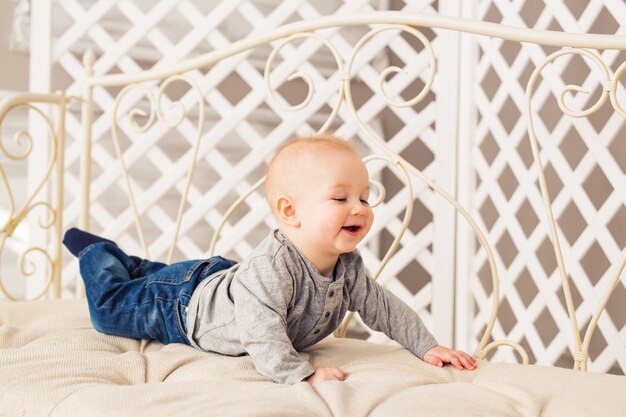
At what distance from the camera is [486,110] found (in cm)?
220

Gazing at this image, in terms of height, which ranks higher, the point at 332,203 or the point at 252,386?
the point at 332,203

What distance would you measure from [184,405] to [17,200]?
199cm

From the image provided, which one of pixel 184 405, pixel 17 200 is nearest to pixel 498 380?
pixel 184 405

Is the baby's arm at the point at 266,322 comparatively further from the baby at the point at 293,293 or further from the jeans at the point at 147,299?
the jeans at the point at 147,299

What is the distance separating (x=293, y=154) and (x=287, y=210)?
0.08 metres

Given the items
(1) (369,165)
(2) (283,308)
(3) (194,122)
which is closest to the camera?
(2) (283,308)

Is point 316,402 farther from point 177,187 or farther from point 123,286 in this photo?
point 177,187

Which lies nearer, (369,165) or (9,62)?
(369,165)

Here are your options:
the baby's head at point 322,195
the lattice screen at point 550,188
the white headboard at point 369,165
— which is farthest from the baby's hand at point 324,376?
the white headboard at point 369,165

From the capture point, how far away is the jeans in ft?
4.33

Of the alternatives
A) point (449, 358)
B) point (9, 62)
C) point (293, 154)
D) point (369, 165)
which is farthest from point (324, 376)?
point (9, 62)

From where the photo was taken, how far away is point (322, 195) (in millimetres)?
1182

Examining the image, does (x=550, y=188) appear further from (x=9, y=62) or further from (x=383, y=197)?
(x=9, y=62)

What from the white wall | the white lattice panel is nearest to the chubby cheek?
the white lattice panel
